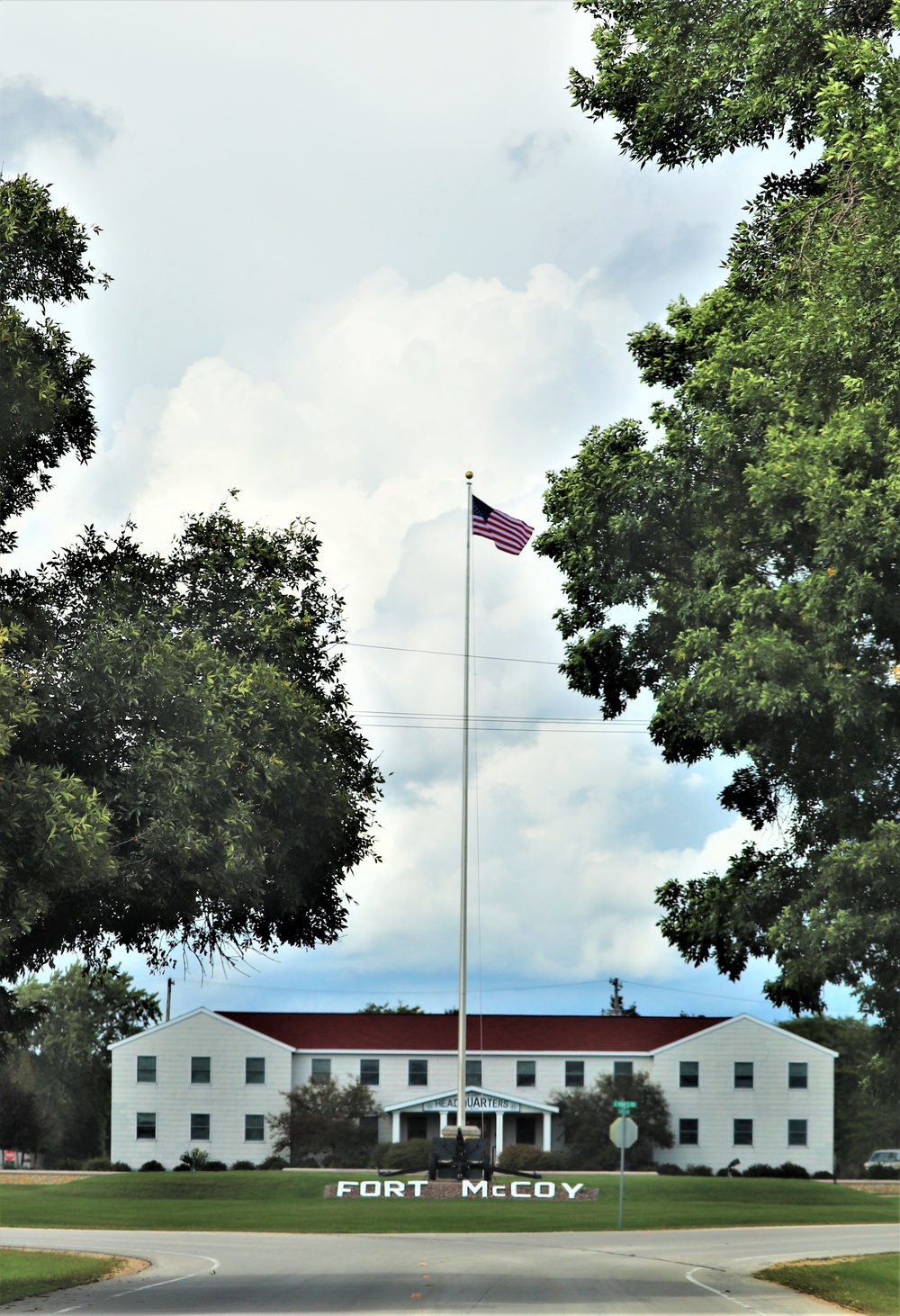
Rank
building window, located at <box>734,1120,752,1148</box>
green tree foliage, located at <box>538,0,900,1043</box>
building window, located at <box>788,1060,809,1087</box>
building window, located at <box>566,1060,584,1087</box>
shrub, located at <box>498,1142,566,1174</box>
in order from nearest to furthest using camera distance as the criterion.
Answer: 1. green tree foliage, located at <box>538,0,900,1043</box>
2. shrub, located at <box>498,1142,566,1174</box>
3. building window, located at <box>734,1120,752,1148</box>
4. building window, located at <box>788,1060,809,1087</box>
5. building window, located at <box>566,1060,584,1087</box>

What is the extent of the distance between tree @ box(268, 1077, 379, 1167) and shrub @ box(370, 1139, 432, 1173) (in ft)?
3.43

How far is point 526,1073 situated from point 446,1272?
149ft

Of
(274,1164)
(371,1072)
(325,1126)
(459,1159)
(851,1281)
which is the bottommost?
(274,1164)

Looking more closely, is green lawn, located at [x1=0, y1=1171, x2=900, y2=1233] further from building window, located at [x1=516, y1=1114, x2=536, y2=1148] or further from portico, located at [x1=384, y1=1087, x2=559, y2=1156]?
building window, located at [x1=516, y1=1114, x2=536, y2=1148]

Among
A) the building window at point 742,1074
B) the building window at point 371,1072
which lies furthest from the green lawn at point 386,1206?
the building window at point 371,1072

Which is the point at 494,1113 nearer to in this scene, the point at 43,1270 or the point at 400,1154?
the point at 400,1154

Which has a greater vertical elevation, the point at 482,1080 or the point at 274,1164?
the point at 482,1080

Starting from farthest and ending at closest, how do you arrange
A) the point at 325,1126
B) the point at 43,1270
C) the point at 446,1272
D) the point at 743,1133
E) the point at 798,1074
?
1. the point at 798,1074
2. the point at 743,1133
3. the point at 325,1126
4. the point at 43,1270
5. the point at 446,1272

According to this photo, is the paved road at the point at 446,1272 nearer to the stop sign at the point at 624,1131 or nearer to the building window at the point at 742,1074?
the stop sign at the point at 624,1131

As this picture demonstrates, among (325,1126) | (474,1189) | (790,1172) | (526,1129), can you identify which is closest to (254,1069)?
(325,1126)

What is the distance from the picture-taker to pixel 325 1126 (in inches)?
2611

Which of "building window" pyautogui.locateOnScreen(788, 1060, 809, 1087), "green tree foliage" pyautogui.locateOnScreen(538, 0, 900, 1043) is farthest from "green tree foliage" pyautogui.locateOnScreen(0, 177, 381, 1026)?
"building window" pyautogui.locateOnScreen(788, 1060, 809, 1087)

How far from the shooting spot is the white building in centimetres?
6831

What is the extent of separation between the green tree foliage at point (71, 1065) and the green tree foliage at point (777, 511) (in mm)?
62472
